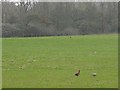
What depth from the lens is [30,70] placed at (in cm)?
981

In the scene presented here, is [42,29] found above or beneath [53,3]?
beneath

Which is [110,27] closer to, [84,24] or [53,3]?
[84,24]

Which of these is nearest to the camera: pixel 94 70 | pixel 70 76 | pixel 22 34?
pixel 70 76

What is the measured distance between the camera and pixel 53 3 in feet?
185

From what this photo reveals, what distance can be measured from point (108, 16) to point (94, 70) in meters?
44.7

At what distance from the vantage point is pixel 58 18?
51.8 m

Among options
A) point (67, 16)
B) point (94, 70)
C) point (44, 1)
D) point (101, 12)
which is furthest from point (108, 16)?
point (94, 70)

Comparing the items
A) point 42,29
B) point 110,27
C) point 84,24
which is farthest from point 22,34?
point 110,27

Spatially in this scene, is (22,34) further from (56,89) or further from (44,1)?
(56,89)

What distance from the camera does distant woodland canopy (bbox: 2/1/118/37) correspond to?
45.9 m

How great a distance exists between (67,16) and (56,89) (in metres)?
46.9

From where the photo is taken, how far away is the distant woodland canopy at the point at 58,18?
45875mm

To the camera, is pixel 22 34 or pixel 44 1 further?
pixel 44 1

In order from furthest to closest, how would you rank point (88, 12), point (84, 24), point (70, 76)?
point (88, 12)
point (84, 24)
point (70, 76)
